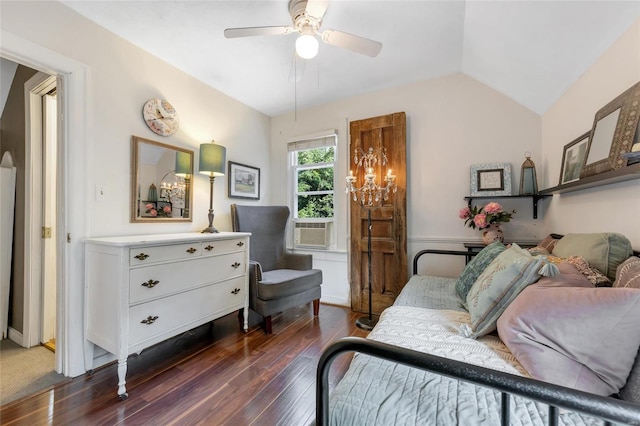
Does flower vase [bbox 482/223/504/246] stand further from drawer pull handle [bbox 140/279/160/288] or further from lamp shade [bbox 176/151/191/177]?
lamp shade [bbox 176/151/191/177]

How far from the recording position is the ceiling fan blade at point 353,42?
160cm

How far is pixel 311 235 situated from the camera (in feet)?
11.3

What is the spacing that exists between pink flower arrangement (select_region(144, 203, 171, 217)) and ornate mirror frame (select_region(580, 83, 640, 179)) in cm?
306

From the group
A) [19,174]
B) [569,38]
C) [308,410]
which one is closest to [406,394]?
[308,410]

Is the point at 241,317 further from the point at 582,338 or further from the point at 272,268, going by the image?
the point at 582,338

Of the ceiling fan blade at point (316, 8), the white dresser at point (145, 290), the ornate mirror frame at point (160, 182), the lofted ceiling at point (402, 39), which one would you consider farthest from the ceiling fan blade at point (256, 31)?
the white dresser at point (145, 290)

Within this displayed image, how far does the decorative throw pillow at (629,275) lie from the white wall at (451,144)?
1.62m

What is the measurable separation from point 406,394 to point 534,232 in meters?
2.39

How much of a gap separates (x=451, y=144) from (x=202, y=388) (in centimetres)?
300

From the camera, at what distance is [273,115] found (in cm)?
373

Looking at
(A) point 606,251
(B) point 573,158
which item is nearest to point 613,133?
(B) point 573,158

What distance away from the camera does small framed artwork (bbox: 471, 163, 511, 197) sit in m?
2.41

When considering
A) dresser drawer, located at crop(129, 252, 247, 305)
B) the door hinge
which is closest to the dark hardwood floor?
dresser drawer, located at crop(129, 252, 247, 305)

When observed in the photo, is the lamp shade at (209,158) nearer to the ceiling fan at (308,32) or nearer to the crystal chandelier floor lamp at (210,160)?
the crystal chandelier floor lamp at (210,160)
